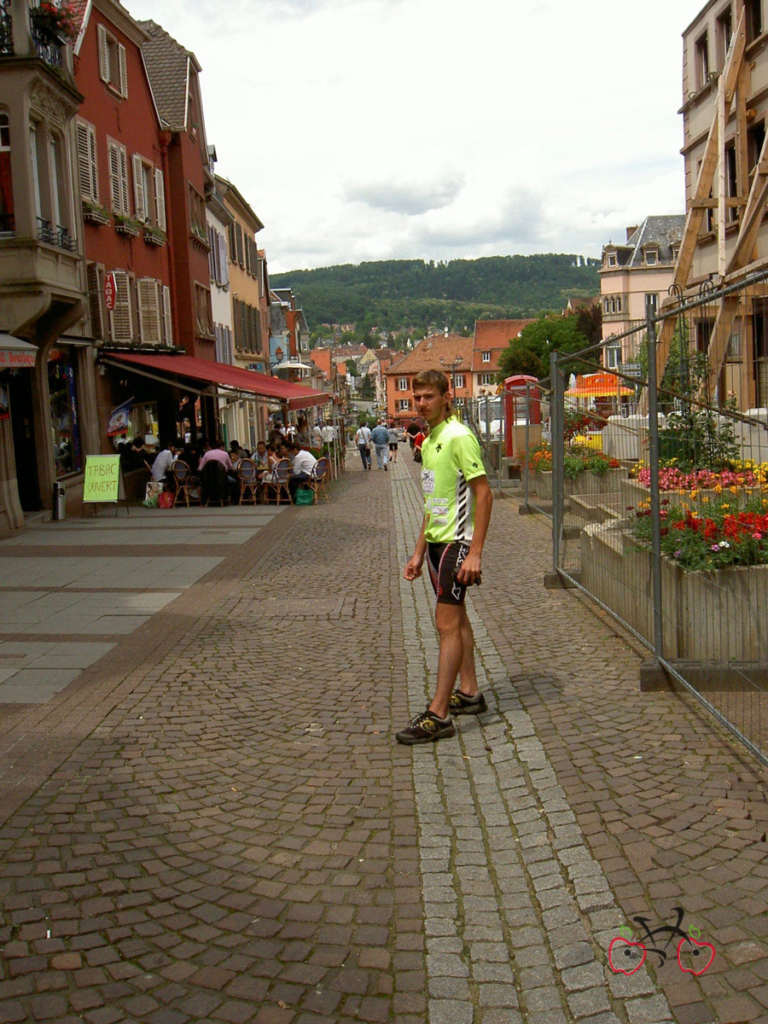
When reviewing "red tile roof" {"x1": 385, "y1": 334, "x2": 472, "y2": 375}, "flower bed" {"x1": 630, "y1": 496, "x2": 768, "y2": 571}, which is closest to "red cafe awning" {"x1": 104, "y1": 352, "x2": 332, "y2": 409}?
"flower bed" {"x1": 630, "y1": 496, "x2": 768, "y2": 571}

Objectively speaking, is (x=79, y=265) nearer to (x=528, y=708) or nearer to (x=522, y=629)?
(x=522, y=629)

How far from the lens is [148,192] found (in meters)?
27.2

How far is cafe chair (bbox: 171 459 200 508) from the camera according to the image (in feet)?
72.3

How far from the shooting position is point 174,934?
3.85m

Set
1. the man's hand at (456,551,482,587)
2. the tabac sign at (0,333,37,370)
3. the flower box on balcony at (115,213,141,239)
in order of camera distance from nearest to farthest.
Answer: the man's hand at (456,551,482,587) < the tabac sign at (0,333,37,370) < the flower box on balcony at (115,213,141,239)

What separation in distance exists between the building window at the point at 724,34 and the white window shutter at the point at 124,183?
43.4 ft

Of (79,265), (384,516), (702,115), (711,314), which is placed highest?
(702,115)

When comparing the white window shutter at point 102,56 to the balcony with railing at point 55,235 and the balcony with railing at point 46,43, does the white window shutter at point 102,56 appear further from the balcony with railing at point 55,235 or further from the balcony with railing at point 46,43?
the balcony with railing at point 55,235

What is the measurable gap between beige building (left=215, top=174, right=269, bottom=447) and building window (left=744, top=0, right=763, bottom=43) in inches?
860

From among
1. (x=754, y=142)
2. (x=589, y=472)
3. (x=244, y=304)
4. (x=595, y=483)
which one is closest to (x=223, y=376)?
(x=754, y=142)

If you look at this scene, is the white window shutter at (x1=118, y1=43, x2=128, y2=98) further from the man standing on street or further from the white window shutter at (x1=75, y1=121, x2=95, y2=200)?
the man standing on street

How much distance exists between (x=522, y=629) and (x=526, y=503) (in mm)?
9185

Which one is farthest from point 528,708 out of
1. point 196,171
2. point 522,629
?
point 196,171

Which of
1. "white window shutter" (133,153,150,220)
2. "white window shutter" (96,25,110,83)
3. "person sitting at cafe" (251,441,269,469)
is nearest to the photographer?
"white window shutter" (96,25,110,83)
